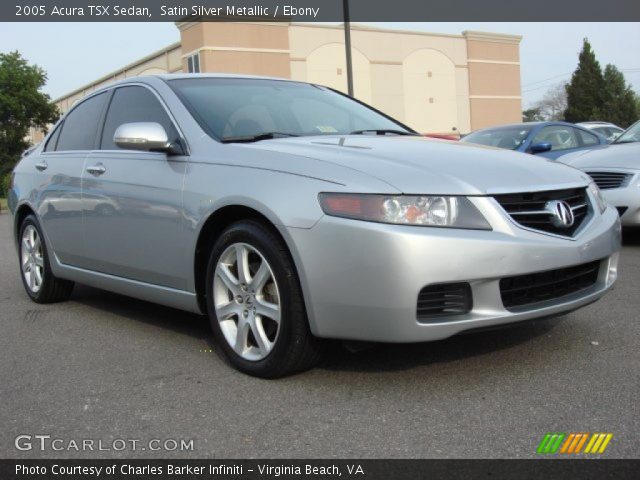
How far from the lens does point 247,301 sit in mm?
3336

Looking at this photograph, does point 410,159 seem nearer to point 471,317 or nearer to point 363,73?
point 471,317

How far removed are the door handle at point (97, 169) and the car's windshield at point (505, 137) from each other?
5886 millimetres

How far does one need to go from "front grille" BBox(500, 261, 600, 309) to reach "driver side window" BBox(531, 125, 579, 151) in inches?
237

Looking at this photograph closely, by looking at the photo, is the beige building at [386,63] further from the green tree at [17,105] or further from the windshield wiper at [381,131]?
the windshield wiper at [381,131]

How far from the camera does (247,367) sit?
3.32 metres

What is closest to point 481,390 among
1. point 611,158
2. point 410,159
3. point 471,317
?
point 471,317

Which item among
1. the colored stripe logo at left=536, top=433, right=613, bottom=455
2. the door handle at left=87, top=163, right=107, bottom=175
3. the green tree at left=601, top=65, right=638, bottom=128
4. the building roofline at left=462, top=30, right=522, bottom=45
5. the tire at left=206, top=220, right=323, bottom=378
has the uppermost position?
the building roofline at left=462, top=30, right=522, bottom=45

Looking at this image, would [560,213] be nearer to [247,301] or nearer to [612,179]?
[247,301]

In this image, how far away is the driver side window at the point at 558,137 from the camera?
916 centimetres

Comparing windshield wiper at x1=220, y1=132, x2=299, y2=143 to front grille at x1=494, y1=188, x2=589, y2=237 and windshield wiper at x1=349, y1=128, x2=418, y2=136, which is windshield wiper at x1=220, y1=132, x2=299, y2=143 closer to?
windshield wiper at x1=349, y1=128, x2=418, y2=136

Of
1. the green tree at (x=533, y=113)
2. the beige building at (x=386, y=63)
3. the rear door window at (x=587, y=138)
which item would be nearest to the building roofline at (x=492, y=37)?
the beige building at (x=386, y=63)

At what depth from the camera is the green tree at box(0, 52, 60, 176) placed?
1489 inches

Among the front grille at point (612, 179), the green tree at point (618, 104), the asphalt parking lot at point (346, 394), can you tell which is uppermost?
the green tree at point (618, 104)

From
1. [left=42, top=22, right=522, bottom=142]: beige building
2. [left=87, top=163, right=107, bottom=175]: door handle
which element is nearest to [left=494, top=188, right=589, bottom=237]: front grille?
[left=87, top=163, right=107, bottom=175]: door handle
